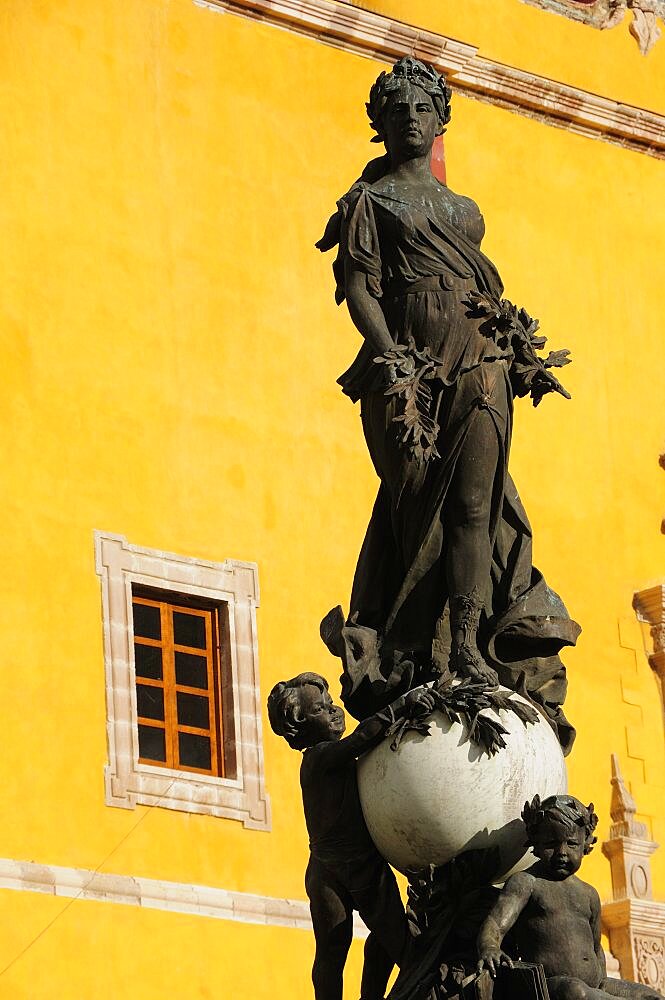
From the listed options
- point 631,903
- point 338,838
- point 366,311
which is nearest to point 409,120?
point 366,311

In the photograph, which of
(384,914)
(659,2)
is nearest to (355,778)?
(384,914)

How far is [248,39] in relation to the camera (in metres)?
20.1

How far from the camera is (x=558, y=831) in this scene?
26.1 feet

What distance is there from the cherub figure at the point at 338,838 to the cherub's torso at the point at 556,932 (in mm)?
496

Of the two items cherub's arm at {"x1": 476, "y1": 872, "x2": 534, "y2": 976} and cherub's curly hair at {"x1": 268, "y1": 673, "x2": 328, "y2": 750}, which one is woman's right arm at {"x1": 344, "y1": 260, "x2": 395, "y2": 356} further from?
cherub's arm at {"x1": 476, "y1": 872, "x2": 534, "y2": 976}

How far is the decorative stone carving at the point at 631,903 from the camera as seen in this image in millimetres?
19859

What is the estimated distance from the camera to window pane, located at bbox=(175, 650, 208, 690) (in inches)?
730

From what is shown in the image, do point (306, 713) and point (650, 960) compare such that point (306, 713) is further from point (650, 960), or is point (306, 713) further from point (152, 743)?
point (650, 960)

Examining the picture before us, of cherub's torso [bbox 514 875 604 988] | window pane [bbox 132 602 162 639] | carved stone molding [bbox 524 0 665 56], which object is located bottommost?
cherub's torso [bbox 514 875 604 988]

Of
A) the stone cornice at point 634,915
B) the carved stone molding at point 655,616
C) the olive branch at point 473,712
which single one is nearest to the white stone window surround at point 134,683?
the stone cornice at point 634,915

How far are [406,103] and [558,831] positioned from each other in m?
2.42

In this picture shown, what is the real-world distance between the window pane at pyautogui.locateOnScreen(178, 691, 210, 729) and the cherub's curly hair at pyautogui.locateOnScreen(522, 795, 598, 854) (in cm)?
1047

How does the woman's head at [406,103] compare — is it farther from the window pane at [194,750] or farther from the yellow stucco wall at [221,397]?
the window pane at [194,750]

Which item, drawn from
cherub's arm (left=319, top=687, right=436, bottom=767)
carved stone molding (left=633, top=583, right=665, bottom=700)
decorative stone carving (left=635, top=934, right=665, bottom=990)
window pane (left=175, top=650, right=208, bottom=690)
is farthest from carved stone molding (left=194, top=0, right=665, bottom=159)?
cherub's arm (left=319, top=687, right=436, bottom=767)
